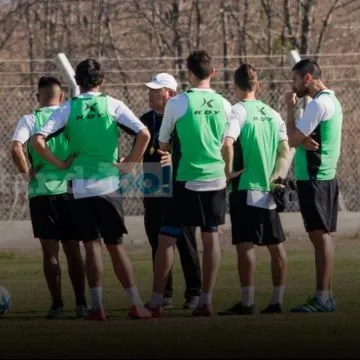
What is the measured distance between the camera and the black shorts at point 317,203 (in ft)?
37.8

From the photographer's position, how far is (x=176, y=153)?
37.3 feet

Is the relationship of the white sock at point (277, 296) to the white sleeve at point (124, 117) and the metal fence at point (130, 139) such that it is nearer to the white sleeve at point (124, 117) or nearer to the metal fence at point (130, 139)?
the white sleeve at point (124, 117)

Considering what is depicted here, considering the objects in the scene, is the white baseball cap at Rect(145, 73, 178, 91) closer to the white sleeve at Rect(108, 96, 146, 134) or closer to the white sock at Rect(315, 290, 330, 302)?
the white sleeve at Rect(108, 96, 146, 134)

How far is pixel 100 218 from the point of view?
36.4 ft

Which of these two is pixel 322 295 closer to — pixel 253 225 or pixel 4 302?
pixel 253 225

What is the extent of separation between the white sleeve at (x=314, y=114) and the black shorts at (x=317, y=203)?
0.43 m

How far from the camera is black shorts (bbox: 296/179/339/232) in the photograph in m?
11.5

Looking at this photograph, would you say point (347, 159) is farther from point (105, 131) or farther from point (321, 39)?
point (105, 131)

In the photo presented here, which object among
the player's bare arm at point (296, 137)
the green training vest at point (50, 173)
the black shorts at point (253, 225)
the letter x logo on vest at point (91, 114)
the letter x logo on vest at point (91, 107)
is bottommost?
the black shorts at point (253, 225)

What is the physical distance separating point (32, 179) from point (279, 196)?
6.47 ft

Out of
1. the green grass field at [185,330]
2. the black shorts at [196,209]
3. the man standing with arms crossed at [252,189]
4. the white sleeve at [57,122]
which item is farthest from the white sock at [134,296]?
the white sleeve at [57,122]

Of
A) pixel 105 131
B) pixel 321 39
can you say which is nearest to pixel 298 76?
pixel 105 131

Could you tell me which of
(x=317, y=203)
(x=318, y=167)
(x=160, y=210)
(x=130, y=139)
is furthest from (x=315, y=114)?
(x=130, y=139)

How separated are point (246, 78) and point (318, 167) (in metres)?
0.91
